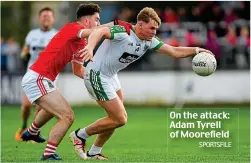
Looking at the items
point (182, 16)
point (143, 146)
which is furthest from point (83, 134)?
point (182, 16)

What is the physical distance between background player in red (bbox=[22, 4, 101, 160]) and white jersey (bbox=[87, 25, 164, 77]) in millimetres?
388

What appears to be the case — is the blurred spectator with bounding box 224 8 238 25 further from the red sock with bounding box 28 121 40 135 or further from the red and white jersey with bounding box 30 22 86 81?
the red and white jersey with bounding box 30 22 86 81

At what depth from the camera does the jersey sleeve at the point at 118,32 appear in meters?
11.2

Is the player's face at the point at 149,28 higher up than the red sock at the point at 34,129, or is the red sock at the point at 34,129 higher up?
the player's face at the point at 149,28

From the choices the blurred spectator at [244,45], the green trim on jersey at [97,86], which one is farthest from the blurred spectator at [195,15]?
the green trim on jersey at [97,86]

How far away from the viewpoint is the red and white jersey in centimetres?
1174

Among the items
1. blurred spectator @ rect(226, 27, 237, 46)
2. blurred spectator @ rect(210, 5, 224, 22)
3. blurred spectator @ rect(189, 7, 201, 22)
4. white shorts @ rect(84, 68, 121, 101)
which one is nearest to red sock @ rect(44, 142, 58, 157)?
white shorts @ rect(84, 68, 121, 101)

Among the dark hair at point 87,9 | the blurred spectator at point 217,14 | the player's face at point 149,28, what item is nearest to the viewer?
the player's face at point 149,28

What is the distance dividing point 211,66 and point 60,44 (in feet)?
7.33

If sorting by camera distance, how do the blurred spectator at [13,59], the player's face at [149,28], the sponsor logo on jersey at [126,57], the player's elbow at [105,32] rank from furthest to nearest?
the blurred spectator at [13,59] → the sponsor logo on jersey at [126,57] → the player's face at [149,28] → the player's elbow at [105,32]

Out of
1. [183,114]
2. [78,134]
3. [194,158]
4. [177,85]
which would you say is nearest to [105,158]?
[78,134]

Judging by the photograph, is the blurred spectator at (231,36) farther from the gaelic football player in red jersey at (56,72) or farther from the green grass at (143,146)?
the gaelic football player in red jersey at (56,72)

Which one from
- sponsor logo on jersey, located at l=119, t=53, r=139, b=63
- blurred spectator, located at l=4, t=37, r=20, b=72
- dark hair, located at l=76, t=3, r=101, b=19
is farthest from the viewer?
blurred spectator, located at l=4, t=37, r=20, b=72

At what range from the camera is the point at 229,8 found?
2664cm
